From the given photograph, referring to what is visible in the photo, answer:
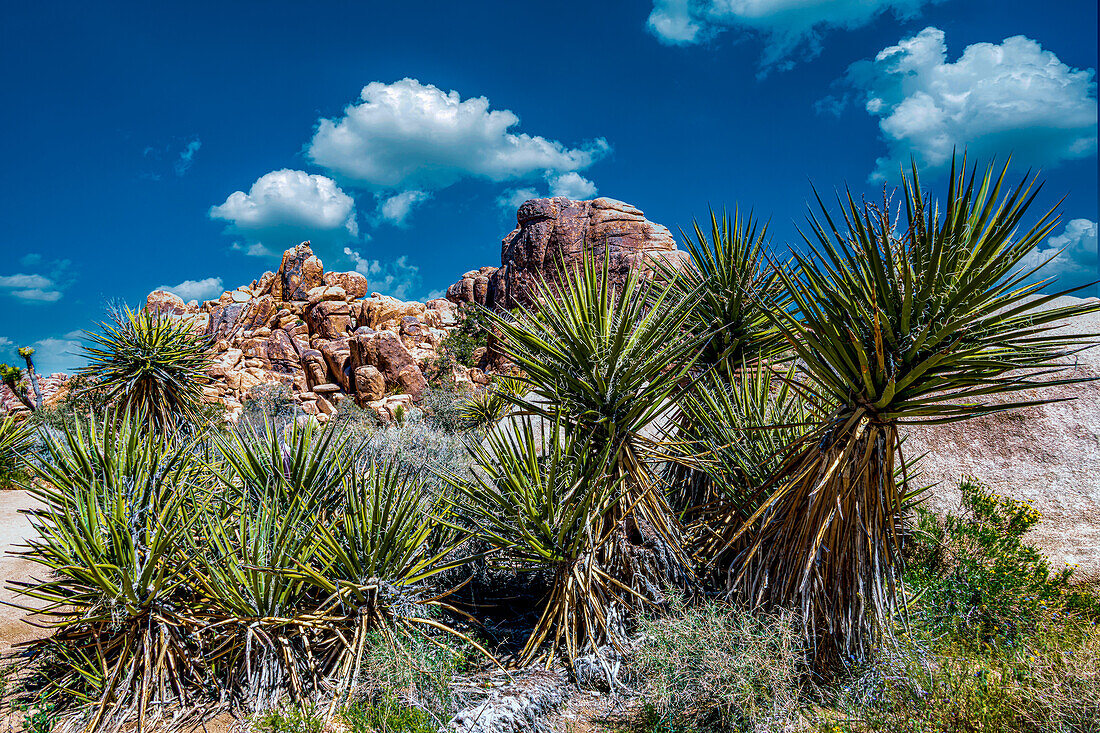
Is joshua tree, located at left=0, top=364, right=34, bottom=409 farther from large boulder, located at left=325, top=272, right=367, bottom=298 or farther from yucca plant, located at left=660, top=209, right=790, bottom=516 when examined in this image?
yucca plant, located at left=660, top=209, right=790, bottom=516

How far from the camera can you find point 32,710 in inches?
170

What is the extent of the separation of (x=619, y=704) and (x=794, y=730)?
4.19 ft

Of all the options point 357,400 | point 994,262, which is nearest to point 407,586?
point 994,262

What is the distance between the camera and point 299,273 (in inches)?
1861

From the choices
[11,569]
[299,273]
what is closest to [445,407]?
[11,569]

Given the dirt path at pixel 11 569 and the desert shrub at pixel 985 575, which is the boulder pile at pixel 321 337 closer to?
the dirt path at pixel 11 569

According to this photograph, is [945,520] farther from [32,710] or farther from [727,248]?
[32,710]

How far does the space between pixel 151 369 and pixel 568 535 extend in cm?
716

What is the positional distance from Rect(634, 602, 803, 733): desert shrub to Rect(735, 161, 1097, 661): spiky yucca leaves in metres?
0.31

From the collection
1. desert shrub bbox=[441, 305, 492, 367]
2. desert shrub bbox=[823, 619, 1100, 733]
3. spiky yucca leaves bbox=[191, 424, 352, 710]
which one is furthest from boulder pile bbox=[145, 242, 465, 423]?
desert shrub bbox=[823, 619, 1100, 733]

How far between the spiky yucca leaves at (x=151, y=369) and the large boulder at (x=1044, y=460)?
10.1m

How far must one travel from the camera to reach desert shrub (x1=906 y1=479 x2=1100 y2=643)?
15.0 feet

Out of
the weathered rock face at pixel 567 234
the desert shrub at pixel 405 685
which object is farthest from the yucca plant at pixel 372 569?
the weathered rock face at pixel 567 234

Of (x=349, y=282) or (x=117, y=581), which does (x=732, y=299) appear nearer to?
(x=117, y=581)
